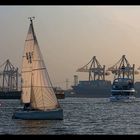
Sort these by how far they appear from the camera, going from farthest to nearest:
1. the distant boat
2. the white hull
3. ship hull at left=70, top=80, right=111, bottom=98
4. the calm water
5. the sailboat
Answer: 1. ship hull at left=70, top=80, right=111, bottom=98
2. the distant boat
3. the white hull
4. the sailboat
5. the calm water

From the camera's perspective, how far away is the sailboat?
1634 inches

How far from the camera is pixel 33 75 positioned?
42.4 meters

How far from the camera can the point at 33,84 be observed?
42.5m

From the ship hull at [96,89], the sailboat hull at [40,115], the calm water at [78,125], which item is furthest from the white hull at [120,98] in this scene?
the sailboat hull at [40,115]

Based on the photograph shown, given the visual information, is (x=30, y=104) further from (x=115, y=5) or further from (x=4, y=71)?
(x=4, y=71)

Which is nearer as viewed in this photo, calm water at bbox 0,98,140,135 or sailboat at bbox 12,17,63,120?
calm water at bbox 0,98,140,135

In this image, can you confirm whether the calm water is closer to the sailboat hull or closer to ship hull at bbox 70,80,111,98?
the sailboat hull

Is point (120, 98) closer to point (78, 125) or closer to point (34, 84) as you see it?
point (34, 84)

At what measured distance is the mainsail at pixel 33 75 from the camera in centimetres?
Answer: 4212

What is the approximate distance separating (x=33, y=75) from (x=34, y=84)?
Answer: 2.26 ft

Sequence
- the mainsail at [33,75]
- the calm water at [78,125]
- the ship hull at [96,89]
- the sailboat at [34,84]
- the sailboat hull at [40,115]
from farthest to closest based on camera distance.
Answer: the ship hull at [96,89]
the mainsail at [33,75]
the sailboat at [34,84]
the sailboat hull at [40,115]
the calm water at [78,125]

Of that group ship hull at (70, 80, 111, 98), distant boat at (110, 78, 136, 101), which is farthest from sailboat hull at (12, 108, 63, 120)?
ship hull at (70, 80, 111, 98)

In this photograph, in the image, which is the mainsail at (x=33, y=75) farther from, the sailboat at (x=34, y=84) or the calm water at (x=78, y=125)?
the calm water at (x=78, y=125)
